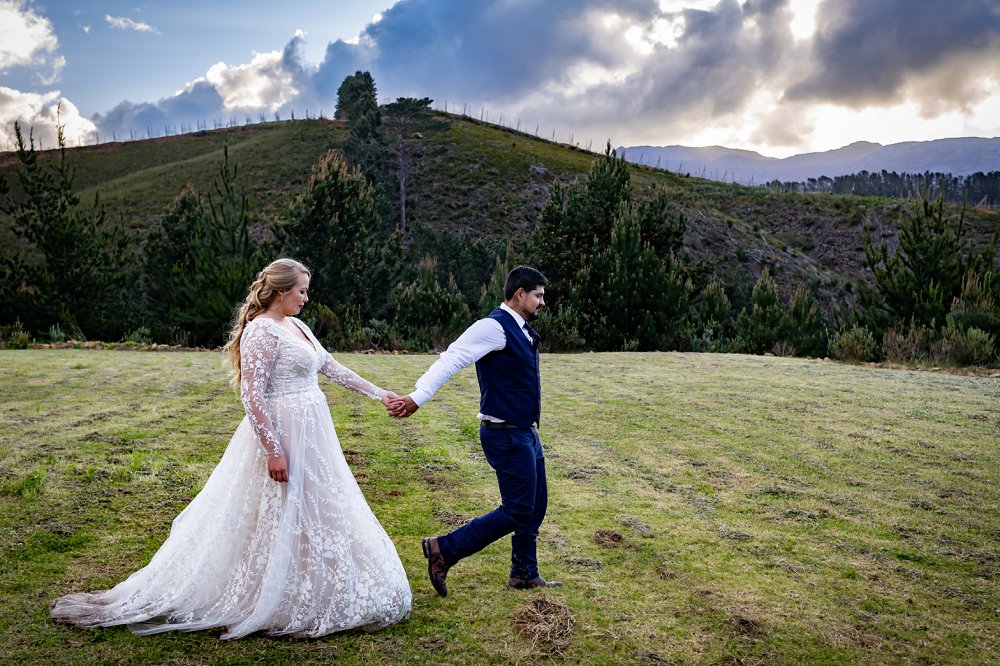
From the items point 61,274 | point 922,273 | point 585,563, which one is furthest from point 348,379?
point 61,274

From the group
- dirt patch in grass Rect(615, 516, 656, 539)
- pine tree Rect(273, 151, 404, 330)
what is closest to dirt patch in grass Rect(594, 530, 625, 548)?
dirt patch in grass Rect(615, 516, 656, 539)

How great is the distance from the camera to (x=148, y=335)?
2512cm

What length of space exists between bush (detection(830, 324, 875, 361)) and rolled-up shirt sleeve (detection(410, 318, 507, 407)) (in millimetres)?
19399

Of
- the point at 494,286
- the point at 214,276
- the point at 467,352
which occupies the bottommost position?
the point at 494,286

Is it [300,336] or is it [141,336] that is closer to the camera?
[300,336]

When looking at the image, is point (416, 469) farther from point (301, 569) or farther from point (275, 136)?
point (275, 136)

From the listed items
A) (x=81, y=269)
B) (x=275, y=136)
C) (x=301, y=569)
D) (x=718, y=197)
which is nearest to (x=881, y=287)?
(x=301, y=569)

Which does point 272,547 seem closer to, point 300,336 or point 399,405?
point 399,405

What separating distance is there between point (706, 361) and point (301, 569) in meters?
16.4

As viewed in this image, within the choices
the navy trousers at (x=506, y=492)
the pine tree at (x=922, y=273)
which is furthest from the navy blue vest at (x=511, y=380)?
the pine tree at (x=922, y=273)

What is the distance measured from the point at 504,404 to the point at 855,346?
1946 centimetres

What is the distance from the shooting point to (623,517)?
690cm

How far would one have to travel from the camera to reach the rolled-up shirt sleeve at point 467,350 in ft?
15.9

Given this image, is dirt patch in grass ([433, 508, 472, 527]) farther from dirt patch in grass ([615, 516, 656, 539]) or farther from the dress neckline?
the dress neckline
